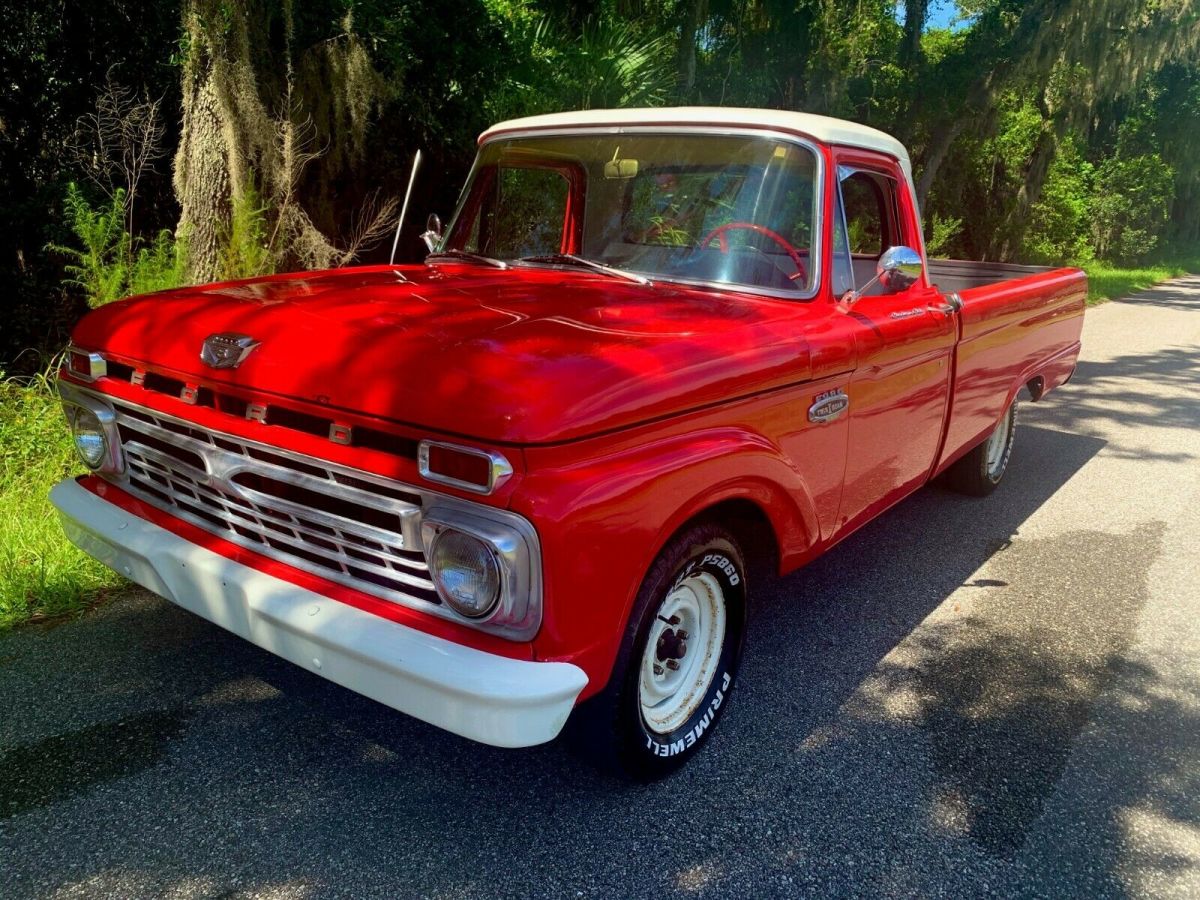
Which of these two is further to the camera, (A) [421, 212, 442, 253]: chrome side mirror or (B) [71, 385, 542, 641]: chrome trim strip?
→ (A) [421, 212, 442, 253]: chrome side mirror

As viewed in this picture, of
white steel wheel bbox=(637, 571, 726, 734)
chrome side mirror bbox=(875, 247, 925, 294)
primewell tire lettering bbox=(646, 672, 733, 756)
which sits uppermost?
chrome side mirror bbox=(875, 247, 925, 294)

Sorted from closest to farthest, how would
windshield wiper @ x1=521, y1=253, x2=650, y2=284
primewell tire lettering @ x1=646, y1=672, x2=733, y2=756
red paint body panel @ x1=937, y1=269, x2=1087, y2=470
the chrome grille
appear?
1. the chrome grille
2. primewell tire lettering @ x1=646, y1=672, x2=733, y2=756
3. windshield wiper @ x1=521, y1=253, x2=650, y2=284
4. red paint body panel @ x1=937, y1=269, x2=1087, y2=470

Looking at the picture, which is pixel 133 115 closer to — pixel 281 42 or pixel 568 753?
pixel 281 42

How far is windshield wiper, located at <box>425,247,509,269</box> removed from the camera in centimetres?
368

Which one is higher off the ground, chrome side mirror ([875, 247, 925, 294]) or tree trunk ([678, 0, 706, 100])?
tree trunk ([678, 0, 706, 100])

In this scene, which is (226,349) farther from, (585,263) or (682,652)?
(682,652)

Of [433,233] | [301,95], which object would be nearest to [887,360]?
[433,233]

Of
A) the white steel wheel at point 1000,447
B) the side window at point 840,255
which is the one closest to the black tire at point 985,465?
the white steel wheel at point 1000,447

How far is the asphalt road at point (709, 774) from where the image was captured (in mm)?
2326

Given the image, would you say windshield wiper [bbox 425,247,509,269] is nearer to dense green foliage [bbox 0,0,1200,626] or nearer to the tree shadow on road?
the tree shadow on road

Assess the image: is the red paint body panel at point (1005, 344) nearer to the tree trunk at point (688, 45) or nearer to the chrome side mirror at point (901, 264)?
the chrome side mirror at point (901, 264)

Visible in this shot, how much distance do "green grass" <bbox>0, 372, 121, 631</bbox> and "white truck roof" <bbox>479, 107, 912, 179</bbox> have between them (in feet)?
8.46

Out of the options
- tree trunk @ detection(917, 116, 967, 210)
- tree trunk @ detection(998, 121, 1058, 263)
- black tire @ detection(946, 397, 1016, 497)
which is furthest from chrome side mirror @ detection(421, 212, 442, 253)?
tree trunk @ detection(998, 121, 1058, 263)

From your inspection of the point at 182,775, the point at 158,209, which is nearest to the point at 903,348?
the point at 182,775
